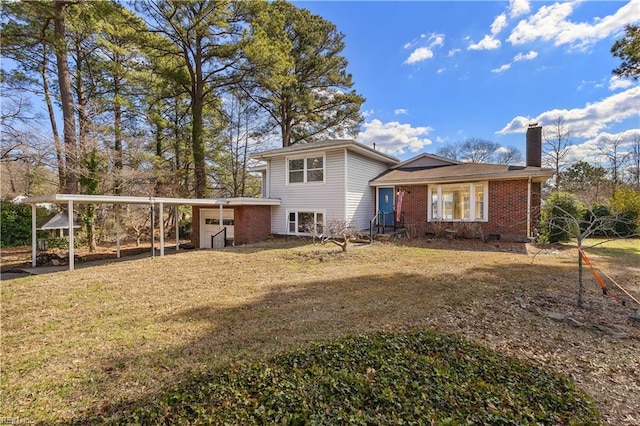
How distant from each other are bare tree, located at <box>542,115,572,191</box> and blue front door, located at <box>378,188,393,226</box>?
19.4 m

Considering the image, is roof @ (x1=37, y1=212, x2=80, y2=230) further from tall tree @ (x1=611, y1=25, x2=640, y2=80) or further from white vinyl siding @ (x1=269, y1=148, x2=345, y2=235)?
tall tree @ (x1=611, y1=25, x2=640, y2=80)

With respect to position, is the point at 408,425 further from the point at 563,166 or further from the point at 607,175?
the point at 607,175

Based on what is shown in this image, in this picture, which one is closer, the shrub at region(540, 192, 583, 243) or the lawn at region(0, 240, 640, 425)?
the lawn at region(0, 240, 640, 425)

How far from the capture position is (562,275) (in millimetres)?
6855

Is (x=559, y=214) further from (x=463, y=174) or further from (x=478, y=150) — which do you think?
(x=478, y=150)

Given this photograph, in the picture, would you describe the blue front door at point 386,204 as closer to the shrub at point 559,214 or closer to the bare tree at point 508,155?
the shrub at point 559,214

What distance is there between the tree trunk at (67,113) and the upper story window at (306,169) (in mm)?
9799

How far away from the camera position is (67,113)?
13273 millimetres

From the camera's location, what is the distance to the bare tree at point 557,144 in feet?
82.0

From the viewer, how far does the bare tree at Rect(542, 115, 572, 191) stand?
25000 millimetres

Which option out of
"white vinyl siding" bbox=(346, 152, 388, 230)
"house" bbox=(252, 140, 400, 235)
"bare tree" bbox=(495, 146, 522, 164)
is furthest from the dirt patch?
"bare tree" bbox=(495, 146, 522, 164)

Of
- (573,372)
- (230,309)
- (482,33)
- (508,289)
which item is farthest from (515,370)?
(482,33)

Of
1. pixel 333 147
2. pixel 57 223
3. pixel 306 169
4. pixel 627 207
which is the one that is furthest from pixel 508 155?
pixel 57 223

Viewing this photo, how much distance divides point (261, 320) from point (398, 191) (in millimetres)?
11458
